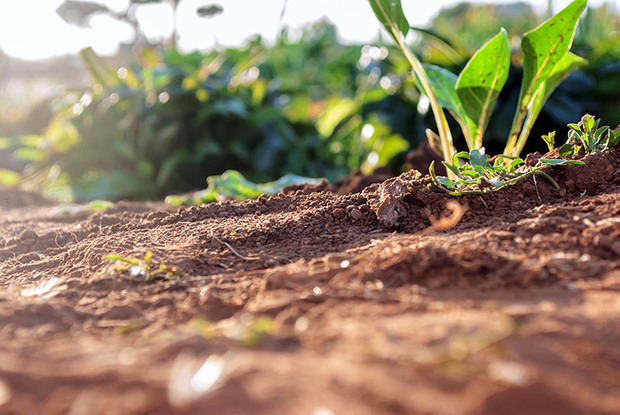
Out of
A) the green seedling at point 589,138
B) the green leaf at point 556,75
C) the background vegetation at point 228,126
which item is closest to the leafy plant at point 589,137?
the green seedling at point 589,138

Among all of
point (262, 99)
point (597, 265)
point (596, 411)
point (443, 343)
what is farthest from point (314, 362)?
point (262, 99)

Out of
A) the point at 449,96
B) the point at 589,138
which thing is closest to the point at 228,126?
the point at 449,96

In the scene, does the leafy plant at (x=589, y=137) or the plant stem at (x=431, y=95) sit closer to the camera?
the leafy plant at (x=589, y=137)

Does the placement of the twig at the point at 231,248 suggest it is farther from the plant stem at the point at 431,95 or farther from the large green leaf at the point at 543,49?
the large green leaf at the point at 543,49

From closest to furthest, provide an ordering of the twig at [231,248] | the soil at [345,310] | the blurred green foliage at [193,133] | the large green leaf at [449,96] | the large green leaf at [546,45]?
1. the soil at [345,310]
2. the twig at [231,248]
3. the large green leaf at [546,45]
4. the large green leaf at [449,96]
5. the blurred green foliage at [193,133]

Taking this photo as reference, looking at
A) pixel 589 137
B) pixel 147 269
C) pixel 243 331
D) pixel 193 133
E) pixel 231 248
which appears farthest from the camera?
pixel 193 133

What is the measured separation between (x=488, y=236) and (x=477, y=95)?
94cm

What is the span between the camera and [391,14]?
2.07 metres

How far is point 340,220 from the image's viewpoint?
1707 millimetres

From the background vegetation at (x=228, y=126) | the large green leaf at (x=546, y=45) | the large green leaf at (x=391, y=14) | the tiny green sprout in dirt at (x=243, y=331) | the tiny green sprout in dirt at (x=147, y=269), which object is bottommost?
the background vegetation at (x=228, y=126)

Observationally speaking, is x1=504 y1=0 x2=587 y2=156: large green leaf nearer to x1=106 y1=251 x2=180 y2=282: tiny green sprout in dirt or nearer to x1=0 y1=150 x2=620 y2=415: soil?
x1=0 y1=150 x2=620 y2=415: soil

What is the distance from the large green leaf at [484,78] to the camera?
198 cm

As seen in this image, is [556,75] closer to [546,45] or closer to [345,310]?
[546,45]

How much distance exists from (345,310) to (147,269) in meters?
0.59
